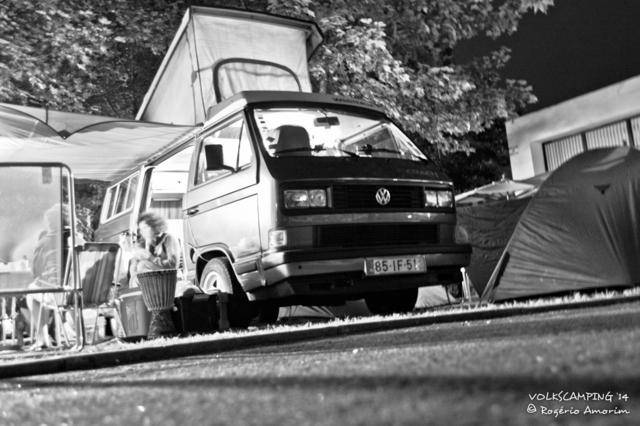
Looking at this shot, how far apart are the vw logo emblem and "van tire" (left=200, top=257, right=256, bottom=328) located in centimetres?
160

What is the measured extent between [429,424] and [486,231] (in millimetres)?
11246

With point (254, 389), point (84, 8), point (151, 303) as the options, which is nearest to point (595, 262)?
point (151, 303)

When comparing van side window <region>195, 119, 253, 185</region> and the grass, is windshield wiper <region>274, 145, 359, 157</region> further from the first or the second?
the grass

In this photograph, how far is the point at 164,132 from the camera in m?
8.93

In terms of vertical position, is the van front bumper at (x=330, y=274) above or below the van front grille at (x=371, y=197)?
below

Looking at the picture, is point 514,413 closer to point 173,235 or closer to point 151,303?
point 151,303

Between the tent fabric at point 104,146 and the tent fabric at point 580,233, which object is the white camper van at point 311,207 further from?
the tent fabric at point 580,233

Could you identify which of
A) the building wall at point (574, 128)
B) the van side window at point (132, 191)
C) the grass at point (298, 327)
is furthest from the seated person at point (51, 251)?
the building wall at point (574, 128)

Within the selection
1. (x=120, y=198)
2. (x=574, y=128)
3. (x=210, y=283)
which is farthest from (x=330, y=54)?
(x=574, y=128)

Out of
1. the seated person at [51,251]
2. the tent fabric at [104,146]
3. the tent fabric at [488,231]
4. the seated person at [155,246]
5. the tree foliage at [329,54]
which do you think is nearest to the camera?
the seated person at [51,251]

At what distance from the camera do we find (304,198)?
6758mm

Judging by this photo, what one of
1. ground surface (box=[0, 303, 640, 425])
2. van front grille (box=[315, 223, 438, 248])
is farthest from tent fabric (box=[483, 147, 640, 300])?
ground surface (box=[0, 303, 640, 425])

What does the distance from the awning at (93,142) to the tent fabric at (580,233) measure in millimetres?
3957

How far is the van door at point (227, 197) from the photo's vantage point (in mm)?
6977
